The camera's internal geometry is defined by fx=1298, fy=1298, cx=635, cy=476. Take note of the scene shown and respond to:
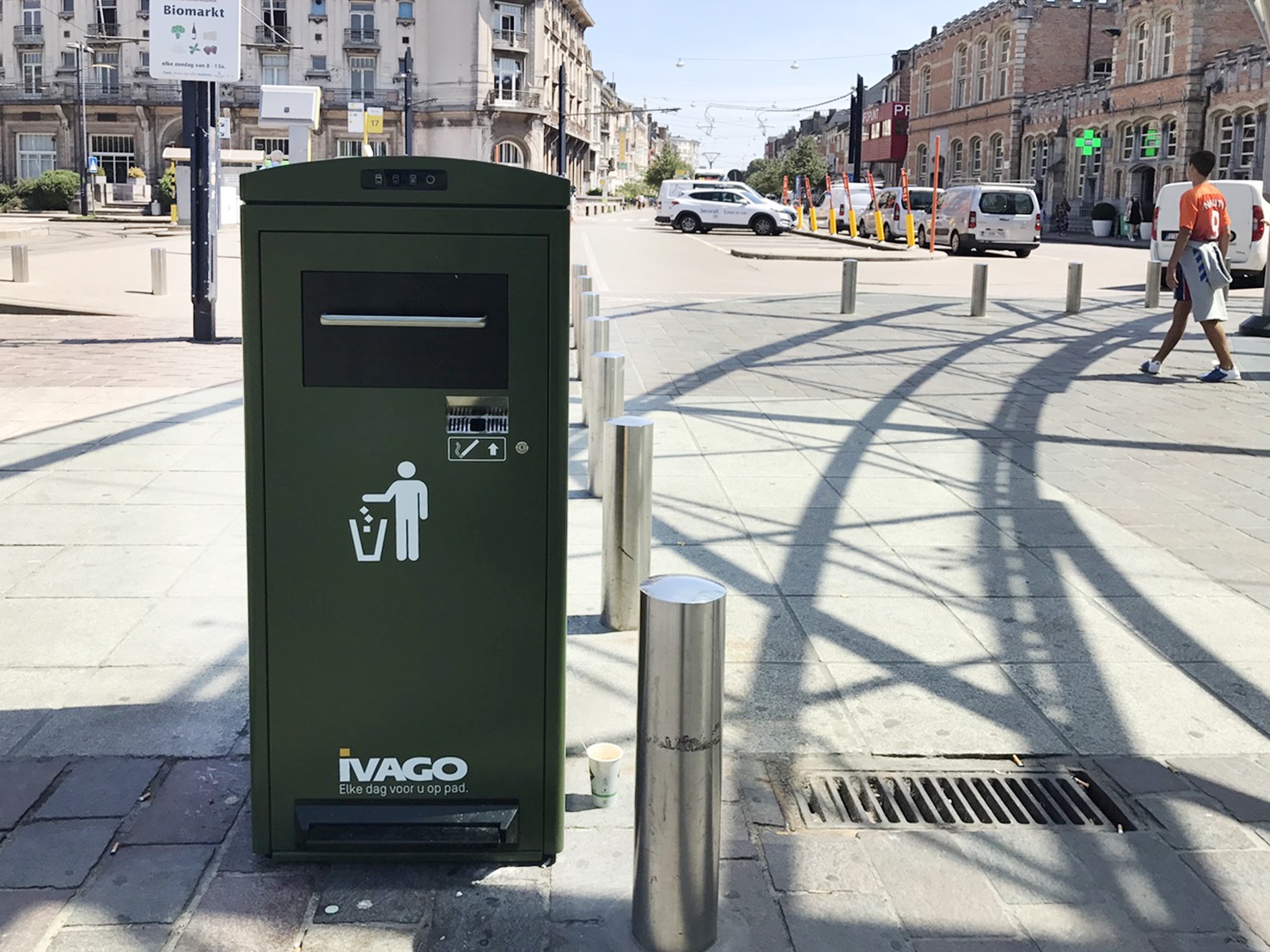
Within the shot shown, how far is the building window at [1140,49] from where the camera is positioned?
1940 inches

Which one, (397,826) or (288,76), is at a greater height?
(288,76)

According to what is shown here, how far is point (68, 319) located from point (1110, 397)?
11.0m

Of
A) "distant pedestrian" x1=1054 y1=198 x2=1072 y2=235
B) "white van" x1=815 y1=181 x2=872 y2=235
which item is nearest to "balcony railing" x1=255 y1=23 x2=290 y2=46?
"white van" x1=815 y1=181 x2=872 y2=235

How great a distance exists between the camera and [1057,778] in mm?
3514

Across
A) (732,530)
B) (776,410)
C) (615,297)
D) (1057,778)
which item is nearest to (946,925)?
(1057,778)

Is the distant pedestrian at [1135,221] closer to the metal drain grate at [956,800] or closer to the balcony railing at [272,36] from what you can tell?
the metal drain grate at [956,800]

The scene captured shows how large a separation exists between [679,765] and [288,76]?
74.4 metres

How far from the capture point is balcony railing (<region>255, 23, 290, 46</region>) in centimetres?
6900

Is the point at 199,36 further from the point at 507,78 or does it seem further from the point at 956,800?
the point at 507,78

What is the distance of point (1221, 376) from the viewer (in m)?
10.8

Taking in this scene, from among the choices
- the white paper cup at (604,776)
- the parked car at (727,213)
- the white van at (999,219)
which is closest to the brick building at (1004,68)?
the parked car at (727,213)

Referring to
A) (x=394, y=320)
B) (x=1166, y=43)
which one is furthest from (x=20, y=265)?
(x=1166, y=43)

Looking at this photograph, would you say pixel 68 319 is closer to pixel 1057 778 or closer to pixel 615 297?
pixel 615 297

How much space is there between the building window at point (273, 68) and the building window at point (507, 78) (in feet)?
37.7
